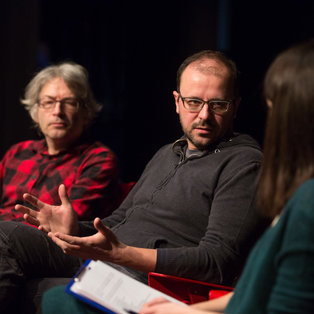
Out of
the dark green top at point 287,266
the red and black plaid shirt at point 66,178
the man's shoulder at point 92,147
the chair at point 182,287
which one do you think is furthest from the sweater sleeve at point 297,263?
the man's shoulder at point 92,147

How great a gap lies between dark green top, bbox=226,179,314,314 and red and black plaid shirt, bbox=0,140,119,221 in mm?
1370

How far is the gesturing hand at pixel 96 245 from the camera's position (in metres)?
1.35

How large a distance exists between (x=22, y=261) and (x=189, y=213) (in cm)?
67

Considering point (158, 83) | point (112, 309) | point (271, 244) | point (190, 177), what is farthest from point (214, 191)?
point (158, 83)

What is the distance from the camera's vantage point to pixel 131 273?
1667 mm

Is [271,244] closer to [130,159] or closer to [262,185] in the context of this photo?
[262,185]

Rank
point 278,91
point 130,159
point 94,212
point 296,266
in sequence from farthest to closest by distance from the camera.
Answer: point 130,159 < point 94,212 < point 278,91 < point 296,266

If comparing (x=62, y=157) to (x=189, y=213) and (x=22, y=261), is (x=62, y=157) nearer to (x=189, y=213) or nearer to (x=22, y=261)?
(x=22, y=261)

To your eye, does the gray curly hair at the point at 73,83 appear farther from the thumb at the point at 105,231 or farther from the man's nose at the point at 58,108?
the thumb at the point at 105,231

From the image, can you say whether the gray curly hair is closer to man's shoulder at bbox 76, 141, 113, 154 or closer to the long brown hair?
man's shoulder at bbox 76, 141, 113, 154

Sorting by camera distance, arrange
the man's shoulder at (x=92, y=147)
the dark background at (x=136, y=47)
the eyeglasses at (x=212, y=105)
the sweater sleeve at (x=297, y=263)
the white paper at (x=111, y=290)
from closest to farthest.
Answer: the sweater sleeve at (x=297, y=263), the white paper at (x=111, y=290), the eyeglasses at (x=212, y=105), the man's shoulder at (x=92, y=147), the dark background at (x=136, y=47)

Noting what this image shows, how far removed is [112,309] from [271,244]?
48 cm

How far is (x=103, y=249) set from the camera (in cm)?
137

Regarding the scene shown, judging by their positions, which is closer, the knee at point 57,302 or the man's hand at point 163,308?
the man's hand at point 163,308
